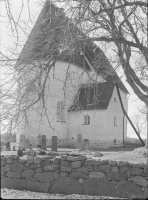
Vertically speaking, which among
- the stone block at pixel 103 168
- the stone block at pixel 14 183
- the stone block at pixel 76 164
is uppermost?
the stone block at pixel 76 164

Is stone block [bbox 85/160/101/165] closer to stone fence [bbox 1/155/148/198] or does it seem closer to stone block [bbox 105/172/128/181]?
stone fence [bbox 1/155/148/198]

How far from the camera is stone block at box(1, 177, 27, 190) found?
24.6 feet

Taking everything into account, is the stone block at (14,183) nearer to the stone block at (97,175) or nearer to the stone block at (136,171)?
the stone block at (97,175)

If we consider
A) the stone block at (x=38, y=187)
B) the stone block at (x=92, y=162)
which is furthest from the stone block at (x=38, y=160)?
the stone block at (x=92, y=162)

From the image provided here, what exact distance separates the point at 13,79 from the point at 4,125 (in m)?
1.24

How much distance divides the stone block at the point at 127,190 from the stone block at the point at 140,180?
10 centimetres

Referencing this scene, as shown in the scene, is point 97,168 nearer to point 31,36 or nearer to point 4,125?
point 4,125

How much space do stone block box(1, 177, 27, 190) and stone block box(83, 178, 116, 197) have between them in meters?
1.63

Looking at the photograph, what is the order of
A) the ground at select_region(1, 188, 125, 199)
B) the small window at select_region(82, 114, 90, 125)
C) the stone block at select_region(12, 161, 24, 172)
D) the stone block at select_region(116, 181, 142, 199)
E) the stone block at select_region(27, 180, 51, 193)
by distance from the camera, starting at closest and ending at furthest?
1. the ground at select_region(1, 188, 125, 199)
2. the stone block at select_region(116, 181, 142, 199)
3. the stone block at select_region(27, 180, 51, 193)
4. the stone block at select_region(12, 161, 24, 172)
5. the small window at select_region(82, 114, 90, 125)

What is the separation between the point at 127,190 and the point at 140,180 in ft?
1.41

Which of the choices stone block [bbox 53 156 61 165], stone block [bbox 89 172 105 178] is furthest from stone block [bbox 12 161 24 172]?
stone block [bbox 89 172 105 178]

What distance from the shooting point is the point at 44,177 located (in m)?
7.52

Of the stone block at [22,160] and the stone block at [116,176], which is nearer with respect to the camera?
the stone block at [116,176]

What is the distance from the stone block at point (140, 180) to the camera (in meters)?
7.34
